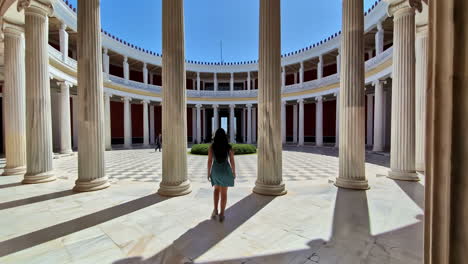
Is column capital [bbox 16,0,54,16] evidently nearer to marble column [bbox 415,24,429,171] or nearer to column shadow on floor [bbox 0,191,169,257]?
column shadow on floor [bbox 0,191,169,257]

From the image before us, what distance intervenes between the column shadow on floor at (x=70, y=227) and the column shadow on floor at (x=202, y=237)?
1.58m

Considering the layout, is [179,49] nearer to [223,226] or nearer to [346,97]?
[223,226]

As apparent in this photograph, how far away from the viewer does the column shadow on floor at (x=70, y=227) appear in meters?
3.05

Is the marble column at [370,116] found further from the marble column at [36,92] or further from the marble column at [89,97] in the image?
the marble column at [36,92]

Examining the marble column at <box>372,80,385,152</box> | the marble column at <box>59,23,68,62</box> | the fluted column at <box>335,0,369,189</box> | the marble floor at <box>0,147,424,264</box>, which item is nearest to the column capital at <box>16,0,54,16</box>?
the marble floor at <box>0,147,424,264</box>

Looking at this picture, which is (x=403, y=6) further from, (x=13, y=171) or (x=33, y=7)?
(x=13, y=171)

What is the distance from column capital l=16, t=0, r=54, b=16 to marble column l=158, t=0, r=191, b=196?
15.7 ft

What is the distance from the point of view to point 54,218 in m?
3.98

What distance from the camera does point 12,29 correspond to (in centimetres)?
773

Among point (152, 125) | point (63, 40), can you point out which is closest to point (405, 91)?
point (63, 40)

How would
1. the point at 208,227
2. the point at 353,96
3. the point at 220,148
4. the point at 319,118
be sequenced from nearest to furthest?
the point at 208,227
the point at 220,148
the point at 353,96
the point at 319,118

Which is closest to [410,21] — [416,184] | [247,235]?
[416,184]

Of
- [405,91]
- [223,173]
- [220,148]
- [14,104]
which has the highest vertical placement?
[405,91]

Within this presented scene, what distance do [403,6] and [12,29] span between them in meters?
14.2
